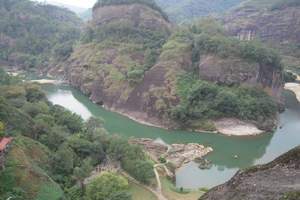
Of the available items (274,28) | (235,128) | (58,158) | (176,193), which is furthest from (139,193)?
(274,28)

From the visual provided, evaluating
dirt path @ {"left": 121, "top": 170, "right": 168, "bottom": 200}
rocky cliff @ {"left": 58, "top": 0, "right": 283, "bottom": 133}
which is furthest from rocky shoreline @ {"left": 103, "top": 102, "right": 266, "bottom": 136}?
dirt path @ {"left": 121, "top": 170, "right": 168, "bottom": 200}

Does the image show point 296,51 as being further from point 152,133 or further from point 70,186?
point 70,186

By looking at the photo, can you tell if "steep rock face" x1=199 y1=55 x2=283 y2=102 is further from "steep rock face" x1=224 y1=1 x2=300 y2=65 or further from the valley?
"steep rock face" x1=224 y1=1 x2=300 y2=65

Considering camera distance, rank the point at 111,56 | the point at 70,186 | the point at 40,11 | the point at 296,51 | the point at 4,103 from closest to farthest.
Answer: the point at 70,186 < the point at 4,103 < the point at 111,56 < the point at 296,51 < the point at 40,11

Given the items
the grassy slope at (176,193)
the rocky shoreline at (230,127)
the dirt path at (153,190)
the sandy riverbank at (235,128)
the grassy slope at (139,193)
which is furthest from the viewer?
the rocky shoreline at (230,127)

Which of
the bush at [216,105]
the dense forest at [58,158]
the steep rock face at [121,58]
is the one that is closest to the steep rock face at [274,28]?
the steep rock face at [121,58]

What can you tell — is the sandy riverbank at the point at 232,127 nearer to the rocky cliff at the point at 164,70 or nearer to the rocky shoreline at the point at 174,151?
the rocky cliff at the point at 164,70

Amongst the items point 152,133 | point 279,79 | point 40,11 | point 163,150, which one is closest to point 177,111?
point 152,133
